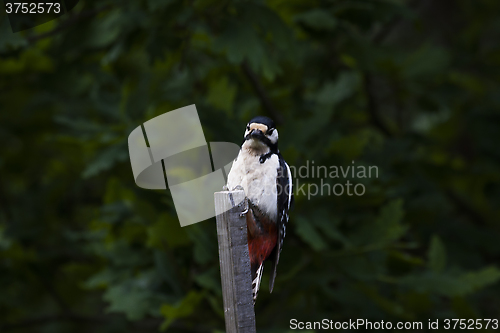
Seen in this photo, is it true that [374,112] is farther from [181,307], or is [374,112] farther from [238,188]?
[238,188]

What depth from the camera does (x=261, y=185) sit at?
1.62m

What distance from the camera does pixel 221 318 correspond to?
2990mm

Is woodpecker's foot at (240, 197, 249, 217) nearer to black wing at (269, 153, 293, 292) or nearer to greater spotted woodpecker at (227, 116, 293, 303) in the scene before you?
greater spotted woodpecker at (227, 116, 293, 303)

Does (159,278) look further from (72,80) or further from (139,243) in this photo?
(72,80)

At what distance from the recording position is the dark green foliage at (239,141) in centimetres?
286

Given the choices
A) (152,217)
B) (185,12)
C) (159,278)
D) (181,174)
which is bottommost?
(159,278)

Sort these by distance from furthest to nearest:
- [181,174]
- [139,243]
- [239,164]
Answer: [139,243]
[181,174]
[239,164]

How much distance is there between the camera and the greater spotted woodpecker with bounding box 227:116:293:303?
1574 millimetres

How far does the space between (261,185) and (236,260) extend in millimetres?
257

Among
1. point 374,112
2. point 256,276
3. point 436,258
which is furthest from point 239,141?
point 374,112

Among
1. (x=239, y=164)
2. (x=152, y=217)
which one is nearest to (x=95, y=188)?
(x=152, y=217)

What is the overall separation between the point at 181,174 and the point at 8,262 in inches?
96.0

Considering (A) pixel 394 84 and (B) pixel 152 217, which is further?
(A) pixel 394 84

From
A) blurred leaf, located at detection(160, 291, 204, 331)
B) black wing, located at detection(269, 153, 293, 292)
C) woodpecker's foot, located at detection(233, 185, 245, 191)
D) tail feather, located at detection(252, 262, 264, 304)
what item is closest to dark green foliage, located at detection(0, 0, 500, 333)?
blurred leaf, located at detection(160, 291, 204, 331)
